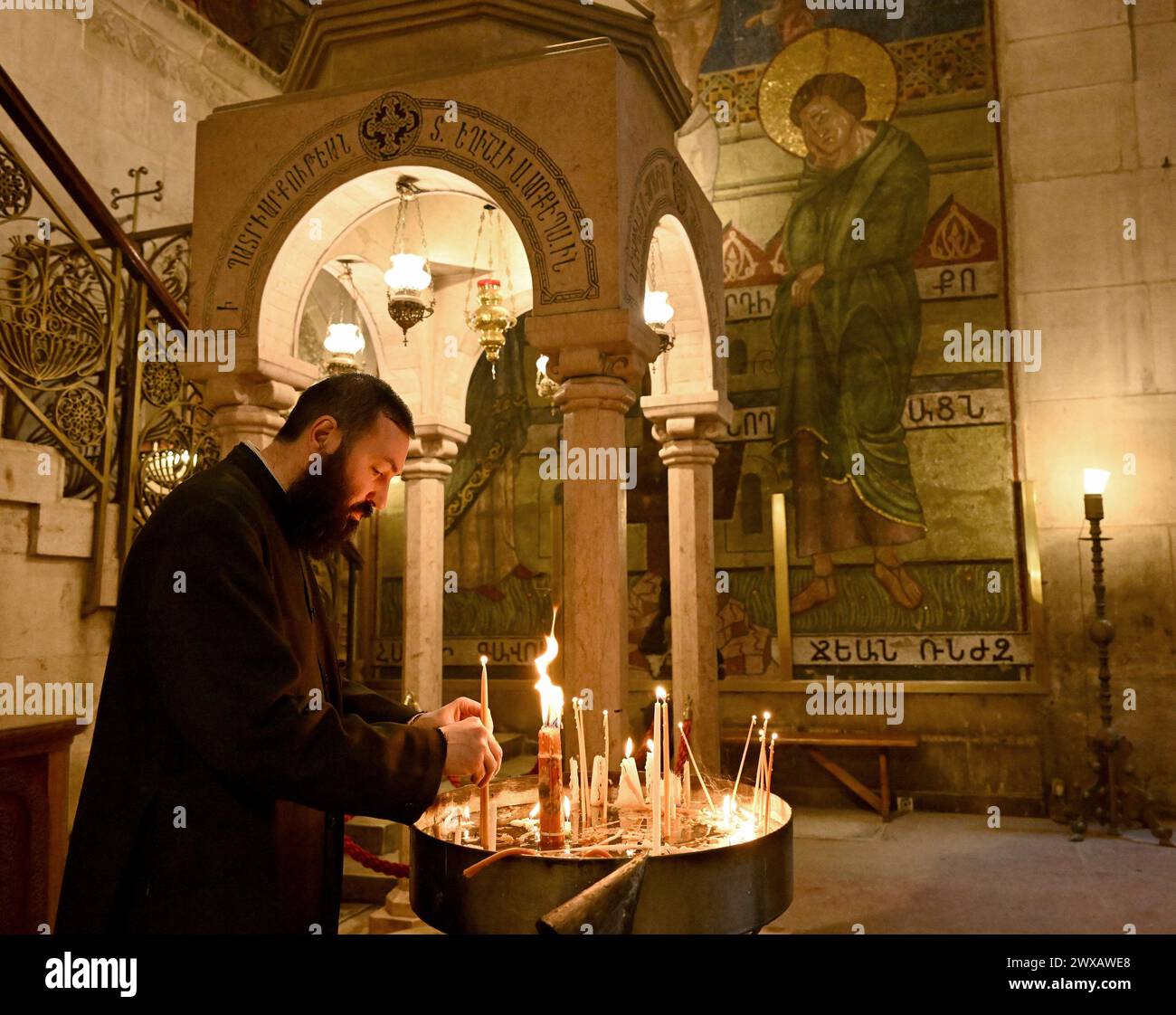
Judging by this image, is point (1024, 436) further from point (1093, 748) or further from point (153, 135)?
point (153, 135)

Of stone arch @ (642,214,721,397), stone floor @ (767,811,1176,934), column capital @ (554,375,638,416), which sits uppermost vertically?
stone arch @ (642,214,721,397)

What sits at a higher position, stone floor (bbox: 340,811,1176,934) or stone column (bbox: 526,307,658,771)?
stone column (bbox: 526,307,658,771)

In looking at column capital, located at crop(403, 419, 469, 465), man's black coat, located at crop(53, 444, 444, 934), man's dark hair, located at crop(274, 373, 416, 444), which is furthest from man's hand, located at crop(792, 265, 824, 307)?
man's black coat, located at crop(53, 444, 444, 934)

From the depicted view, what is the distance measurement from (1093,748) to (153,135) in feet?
32.3

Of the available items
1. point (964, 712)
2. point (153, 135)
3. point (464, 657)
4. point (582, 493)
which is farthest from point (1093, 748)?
point (153, 135)

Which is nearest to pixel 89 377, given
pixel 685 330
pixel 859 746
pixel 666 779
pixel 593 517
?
pixel 593 517

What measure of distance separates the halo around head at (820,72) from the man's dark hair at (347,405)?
307 inches

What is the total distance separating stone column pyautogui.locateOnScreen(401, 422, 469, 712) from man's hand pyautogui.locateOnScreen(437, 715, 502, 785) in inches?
162

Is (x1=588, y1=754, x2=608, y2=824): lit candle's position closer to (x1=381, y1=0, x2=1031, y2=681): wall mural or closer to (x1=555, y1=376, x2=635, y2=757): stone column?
(x1=555, y1=376, x2=635, y2=757): stone column

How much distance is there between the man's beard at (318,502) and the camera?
209cm

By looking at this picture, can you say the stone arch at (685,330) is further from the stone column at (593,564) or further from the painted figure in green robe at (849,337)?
the painted figure in green robe at (849,337)

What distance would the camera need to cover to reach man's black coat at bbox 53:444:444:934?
66.6 inches

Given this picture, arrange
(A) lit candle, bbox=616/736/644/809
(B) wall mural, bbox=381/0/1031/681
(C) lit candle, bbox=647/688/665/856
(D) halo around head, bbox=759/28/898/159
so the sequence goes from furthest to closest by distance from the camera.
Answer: (D) halo around head, bbox=759/28/898/159 → (B) wall mural, bbox=381/0/1031/681 → (A) lit candle, bbox=616/736/644/809 → (C) lit candle, bbox=647/688/665/856

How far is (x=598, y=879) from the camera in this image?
2236 millimetres
